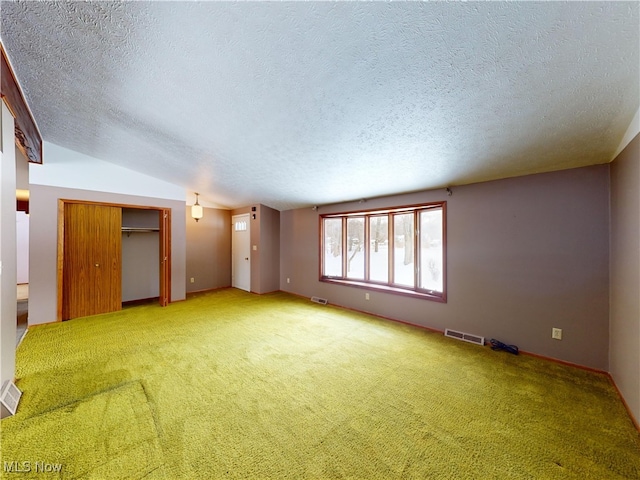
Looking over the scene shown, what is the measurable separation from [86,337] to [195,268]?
2.82 metres

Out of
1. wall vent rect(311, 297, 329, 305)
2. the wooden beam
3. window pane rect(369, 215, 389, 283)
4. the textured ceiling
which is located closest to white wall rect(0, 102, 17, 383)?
the wooden beam

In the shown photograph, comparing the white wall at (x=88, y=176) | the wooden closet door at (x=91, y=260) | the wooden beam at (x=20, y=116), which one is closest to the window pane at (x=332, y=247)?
the white wall at (x=88, y=176)

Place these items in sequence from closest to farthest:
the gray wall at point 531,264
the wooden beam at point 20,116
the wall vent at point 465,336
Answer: the wooden beam at point 20,116
the gray wall at point 531,264
the wall vent at point 465,336

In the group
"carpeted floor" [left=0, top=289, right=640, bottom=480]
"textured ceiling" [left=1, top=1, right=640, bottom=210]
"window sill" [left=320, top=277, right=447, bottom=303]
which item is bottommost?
"carpeted floor" [left=0, top=289, right=640, bottom=480]

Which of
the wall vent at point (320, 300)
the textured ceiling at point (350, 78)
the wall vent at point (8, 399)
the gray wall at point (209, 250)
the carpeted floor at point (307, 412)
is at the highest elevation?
the textured ceiling at point (350, 78)

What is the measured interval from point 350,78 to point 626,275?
9.13 feet

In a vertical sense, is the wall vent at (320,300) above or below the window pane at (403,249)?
below

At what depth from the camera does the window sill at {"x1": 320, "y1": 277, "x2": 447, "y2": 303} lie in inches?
142

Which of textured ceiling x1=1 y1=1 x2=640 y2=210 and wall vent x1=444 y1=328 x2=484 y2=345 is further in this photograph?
wall vent x1=444 y1=328 x2=484 y2=345

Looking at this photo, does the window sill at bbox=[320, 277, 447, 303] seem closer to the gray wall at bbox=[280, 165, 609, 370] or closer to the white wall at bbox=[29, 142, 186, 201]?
the gray wall at bbox=[280, 165, 609, 370]

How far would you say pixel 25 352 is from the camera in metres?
2.85

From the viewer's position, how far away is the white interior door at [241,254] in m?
6.25

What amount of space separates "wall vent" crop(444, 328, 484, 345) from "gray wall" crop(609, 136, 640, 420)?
3.62ft

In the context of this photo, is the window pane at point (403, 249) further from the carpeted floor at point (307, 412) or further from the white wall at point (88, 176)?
the white wall at point (88, 176)
